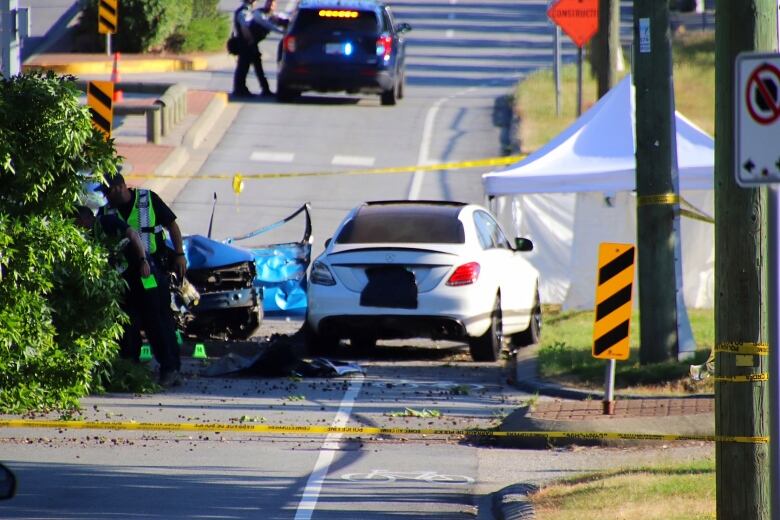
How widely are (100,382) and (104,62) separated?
23962 millimetres

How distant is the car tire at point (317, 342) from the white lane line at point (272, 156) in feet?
37.5

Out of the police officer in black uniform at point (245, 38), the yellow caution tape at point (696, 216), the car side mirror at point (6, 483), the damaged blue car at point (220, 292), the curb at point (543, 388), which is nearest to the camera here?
the car side mirror at point (6, 483)

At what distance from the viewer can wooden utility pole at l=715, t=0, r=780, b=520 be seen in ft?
23.8

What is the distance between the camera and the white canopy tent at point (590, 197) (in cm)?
1706

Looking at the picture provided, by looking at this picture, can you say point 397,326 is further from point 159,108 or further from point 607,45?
point 159,108

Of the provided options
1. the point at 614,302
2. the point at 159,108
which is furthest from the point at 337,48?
the point at 614,302

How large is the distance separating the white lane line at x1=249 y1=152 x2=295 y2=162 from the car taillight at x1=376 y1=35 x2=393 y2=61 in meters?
4.04

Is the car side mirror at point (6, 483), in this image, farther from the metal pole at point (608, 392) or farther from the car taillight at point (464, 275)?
the car taillight at point (464, 275)

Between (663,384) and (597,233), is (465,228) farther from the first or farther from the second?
(597,233)

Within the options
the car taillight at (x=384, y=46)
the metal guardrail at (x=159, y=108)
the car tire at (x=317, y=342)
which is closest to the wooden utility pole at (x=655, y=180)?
the car tire at (x=317, y=342)

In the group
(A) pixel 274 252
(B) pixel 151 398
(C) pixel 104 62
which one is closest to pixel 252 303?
(A) pixel 274 252

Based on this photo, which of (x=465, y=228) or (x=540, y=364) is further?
(x=465, y=228)

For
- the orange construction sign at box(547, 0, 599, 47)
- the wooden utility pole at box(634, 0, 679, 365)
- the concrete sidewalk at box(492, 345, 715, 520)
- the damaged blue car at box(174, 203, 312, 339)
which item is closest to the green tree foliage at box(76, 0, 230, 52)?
the orange construction sign at box(547, 0, 599, 47)

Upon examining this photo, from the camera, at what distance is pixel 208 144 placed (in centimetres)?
2720
